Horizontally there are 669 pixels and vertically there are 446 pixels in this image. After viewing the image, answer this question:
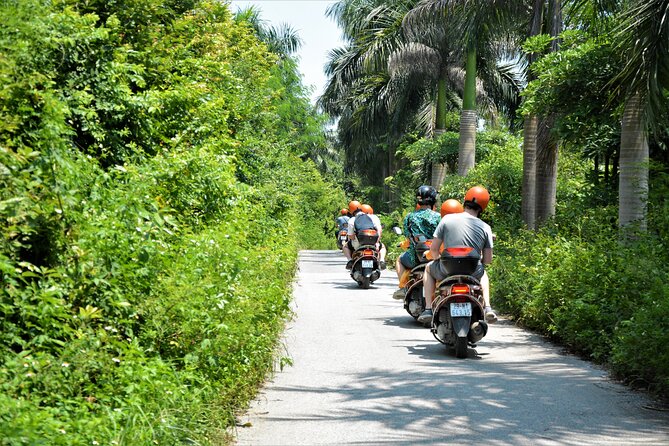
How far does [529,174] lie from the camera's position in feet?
59.8

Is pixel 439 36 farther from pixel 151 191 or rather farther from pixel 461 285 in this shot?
pixel 151 191

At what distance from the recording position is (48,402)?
14.6 feet

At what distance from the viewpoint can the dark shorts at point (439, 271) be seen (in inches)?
391

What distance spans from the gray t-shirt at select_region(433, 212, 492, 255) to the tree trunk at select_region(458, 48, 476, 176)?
14809mm

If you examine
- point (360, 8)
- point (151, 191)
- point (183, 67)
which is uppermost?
point (360, 8)

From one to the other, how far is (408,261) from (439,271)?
2.92m

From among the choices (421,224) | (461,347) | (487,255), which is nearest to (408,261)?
(421,224)

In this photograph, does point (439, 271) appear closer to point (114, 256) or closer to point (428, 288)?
point (428, 288)

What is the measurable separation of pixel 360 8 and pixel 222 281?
1306 inches

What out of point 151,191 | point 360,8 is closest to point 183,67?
point 151,191

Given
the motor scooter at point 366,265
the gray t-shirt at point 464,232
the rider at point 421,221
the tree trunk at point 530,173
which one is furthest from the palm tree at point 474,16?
the gray t-shirt at point 464,232

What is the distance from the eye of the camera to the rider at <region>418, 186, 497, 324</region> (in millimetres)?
9820

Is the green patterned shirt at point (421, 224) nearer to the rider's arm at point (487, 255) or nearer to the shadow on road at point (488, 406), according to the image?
the rider's arm at point (487, 255)

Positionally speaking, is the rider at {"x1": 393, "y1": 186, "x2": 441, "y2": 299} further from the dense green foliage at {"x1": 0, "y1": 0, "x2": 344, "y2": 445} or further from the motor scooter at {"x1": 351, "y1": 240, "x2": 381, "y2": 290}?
the motor scooter at {"x1": 351, "y1": 240, "x2": 381, "y2": 290}
